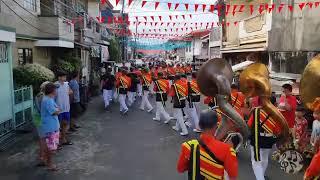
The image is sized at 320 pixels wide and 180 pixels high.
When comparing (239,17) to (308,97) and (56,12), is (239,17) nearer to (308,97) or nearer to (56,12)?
(56,12)

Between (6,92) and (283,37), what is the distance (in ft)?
31.0

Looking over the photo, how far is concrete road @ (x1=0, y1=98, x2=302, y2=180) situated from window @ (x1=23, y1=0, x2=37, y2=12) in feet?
16.5

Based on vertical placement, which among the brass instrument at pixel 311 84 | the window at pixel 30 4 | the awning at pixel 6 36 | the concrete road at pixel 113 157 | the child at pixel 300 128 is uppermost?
the window at pixel 30 4

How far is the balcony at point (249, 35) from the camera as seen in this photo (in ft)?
53.9

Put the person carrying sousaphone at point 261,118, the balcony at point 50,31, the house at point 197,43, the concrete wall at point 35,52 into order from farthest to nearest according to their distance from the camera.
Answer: the house at point 197,43 → the balcony at point 50,31 → the concrete wall at point 35,52 → the person carrying sousaphone at point 261,118

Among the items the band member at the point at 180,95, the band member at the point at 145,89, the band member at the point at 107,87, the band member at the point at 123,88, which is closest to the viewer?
the band member at the point at 180,95

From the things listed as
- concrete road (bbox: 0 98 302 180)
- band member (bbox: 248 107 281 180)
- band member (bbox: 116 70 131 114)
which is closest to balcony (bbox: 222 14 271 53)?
band member (bbox: 116 70 131 114)

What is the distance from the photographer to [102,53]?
89.3 feet

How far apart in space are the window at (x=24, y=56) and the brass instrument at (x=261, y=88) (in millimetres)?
9206

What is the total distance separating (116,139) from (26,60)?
5.59 m

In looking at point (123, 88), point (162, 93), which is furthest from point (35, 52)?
point (162, 93)

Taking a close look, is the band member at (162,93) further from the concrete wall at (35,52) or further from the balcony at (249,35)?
the balcony at (249,35)

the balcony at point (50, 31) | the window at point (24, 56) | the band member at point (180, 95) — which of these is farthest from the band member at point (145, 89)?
the window at point (24, 56)

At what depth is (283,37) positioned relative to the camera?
13.5 metres
